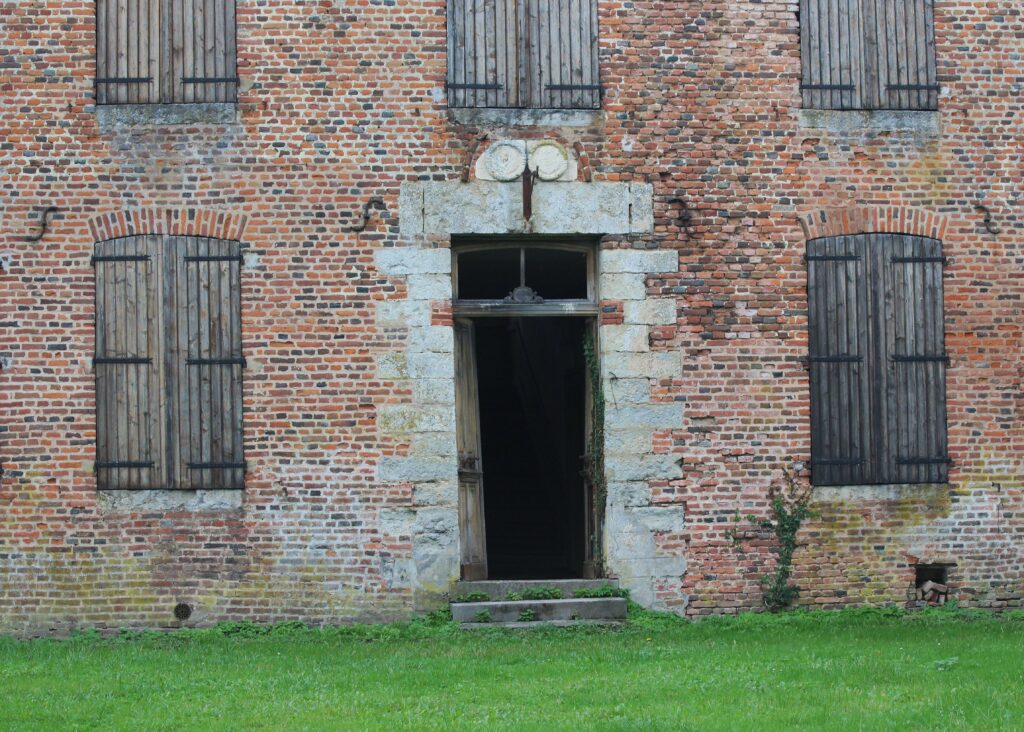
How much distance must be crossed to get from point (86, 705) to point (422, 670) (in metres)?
2.19

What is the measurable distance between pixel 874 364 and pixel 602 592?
304 centimetres

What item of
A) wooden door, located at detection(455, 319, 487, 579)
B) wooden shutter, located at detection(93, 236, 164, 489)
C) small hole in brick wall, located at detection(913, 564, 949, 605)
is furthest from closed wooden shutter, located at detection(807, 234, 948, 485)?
wooden shutter, located at detection(93, 236, 164, 489)

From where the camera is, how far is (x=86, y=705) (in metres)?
8.80

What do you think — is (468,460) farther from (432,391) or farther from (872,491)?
(872,491)

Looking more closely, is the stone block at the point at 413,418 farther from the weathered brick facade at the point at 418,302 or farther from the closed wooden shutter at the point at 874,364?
the closed wooden shutter at the point at 874,364

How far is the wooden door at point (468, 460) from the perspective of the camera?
12664mm

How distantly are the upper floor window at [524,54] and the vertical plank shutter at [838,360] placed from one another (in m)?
2.43

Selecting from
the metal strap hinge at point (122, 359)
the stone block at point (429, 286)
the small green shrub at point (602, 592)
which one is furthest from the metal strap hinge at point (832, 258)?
the metal strap hinge at point (122, 359)

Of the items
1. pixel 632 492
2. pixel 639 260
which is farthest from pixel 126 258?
pixel 632 492

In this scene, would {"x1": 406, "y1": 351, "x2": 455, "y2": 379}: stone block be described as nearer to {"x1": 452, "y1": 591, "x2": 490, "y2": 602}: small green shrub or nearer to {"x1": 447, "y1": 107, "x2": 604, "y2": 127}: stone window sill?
{"x1": 452, "y1": 591, "x2": 490, "y2": 602}: small green shrub

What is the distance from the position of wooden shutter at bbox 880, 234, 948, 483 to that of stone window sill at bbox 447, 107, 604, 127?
2.85 metres

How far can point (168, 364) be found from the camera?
12.1 m

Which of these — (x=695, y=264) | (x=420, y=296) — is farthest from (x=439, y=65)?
(x=695, y=264)

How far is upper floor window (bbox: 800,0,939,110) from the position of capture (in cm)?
1276
